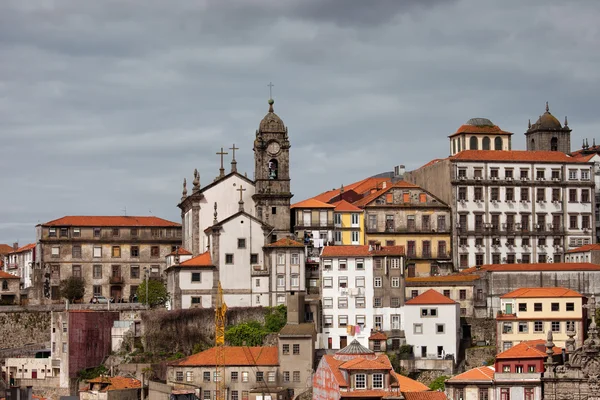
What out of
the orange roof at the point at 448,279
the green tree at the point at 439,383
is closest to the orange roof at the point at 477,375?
the green tree at the point at 439,383

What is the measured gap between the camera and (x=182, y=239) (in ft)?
474

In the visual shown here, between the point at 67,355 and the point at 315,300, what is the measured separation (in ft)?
70.9

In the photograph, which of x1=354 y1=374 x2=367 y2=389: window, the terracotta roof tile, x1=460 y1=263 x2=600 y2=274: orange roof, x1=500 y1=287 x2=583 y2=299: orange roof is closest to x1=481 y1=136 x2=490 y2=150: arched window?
x1=460 y1=263 x2=600 y2=274: orange roof

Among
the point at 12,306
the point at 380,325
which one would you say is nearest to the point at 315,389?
the point at 380,325

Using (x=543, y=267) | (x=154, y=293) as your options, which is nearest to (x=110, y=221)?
(x=154, y=293)

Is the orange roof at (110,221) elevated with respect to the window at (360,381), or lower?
elevated

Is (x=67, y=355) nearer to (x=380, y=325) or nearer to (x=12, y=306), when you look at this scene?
(x=12, y=306)

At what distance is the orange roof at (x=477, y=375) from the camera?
107250 millimetres

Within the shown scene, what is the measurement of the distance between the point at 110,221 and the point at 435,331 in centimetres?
4216

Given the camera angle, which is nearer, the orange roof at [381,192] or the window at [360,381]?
the window at [360,381]

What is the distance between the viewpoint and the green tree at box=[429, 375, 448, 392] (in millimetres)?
112275

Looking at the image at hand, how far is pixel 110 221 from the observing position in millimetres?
147000

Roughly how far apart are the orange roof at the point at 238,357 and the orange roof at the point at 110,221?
30870 mm

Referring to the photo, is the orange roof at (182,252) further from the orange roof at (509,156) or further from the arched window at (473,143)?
the arched window at (473,143)
